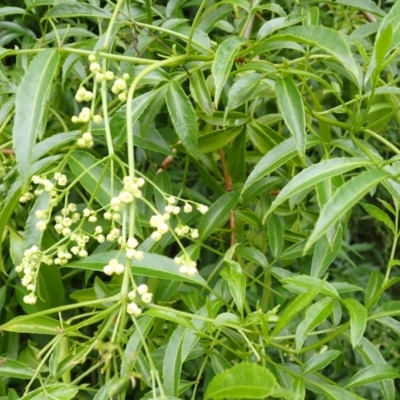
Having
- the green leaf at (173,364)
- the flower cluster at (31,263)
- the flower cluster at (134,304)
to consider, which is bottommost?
the green leaf at (173,364)

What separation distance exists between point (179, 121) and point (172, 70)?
19 cm

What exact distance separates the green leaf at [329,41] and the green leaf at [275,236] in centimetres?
35

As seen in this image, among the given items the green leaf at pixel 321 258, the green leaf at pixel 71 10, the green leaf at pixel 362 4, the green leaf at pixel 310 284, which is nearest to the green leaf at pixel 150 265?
the green leaf at pixel 310 284

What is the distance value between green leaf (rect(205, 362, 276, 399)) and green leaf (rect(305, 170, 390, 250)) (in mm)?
102

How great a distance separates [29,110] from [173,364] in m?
0.30

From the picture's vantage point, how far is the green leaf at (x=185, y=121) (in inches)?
27.4

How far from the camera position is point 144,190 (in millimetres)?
945

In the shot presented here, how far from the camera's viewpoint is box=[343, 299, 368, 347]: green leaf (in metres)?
0.60

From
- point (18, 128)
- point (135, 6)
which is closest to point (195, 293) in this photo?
point (18, 128)

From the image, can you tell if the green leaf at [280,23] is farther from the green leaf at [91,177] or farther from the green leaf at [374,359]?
the green leaf at [374,359]

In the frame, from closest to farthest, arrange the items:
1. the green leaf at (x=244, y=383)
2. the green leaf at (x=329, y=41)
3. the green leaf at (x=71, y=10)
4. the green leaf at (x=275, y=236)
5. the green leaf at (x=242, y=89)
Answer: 1. the green leaf at (x=244, y=383)
2. the green leaf at (x=329, y=41)
3. the green leaf at (x=242, y=89)
4. the green leaf at (x=71, y=10)
5. the green leaf at (x=275, y=236)

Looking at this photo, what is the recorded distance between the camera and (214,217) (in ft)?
2.75

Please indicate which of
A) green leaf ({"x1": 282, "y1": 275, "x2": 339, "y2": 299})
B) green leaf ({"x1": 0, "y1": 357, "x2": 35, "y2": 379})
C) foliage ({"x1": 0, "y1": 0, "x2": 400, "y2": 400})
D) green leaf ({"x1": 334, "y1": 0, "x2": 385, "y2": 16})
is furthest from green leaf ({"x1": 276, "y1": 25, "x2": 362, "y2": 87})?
green leaf ({"x1": 0, "y1": 357, "x2": 35, "y2": 379})

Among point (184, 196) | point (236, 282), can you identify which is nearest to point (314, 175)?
point (236, 282)
